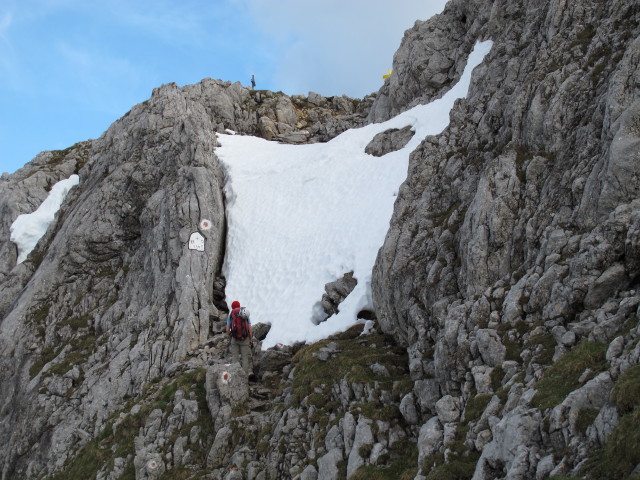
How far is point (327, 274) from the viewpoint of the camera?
30.1m

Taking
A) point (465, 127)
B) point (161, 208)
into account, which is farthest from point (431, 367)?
point (161, 208)

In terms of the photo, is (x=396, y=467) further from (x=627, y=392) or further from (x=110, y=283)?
(x=110, y=283)

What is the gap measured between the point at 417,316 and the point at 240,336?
8.92 meters

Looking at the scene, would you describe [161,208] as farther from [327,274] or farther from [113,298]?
[327,274]

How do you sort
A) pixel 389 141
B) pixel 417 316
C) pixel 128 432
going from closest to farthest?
pixel 417 316 → pixel 128 432 → pixel 389 141

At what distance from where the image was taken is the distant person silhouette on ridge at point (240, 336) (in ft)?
81.6

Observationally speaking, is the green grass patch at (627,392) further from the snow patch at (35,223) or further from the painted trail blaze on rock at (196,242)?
the snow patch at (35,223)

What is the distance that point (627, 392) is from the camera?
29.5ft

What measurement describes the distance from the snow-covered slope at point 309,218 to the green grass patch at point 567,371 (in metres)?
14.2

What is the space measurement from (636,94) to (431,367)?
10.4 meters

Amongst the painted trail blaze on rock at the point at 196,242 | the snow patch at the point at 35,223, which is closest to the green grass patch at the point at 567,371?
the painted trail blaze on rock at the point at 196,242

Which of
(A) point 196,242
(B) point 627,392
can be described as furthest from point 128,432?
(B) point 627,392

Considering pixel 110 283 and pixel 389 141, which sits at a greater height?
pixel 389 141

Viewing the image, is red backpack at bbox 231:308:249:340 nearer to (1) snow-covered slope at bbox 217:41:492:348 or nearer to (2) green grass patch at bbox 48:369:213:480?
(2) green grass patch at bbox 48:369:213:480
